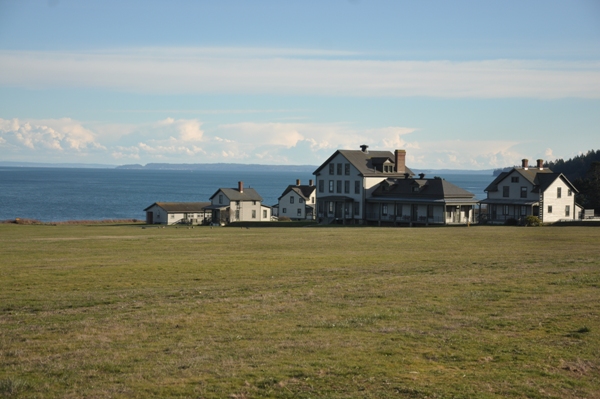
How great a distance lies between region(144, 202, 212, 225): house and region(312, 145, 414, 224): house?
19476 millimetres

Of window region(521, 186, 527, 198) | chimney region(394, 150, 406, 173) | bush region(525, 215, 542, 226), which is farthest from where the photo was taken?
chimney region(394, 150, 406, 173)

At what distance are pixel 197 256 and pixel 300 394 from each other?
2565cm

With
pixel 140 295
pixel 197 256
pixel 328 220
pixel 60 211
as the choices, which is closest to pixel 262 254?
pixel 197 256

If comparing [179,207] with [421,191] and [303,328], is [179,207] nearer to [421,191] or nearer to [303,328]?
[421,191]

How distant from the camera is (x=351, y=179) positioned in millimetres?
86750

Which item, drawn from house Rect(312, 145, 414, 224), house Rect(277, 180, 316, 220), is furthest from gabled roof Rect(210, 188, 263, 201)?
house Rect(312, 145, 414, 224)

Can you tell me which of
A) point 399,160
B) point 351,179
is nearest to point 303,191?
point 399,160

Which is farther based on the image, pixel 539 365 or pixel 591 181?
pixel 591 181

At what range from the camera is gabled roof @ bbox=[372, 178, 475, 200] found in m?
78.9

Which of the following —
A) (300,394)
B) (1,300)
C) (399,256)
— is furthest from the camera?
(399,256)

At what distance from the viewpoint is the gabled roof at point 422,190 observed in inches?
3105

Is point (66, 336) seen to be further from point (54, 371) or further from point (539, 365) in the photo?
point (539, 365)

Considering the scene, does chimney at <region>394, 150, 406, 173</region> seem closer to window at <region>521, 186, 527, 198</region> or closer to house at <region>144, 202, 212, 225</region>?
window at <region>521, 186, 527, 198</region>

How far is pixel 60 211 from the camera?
146m
